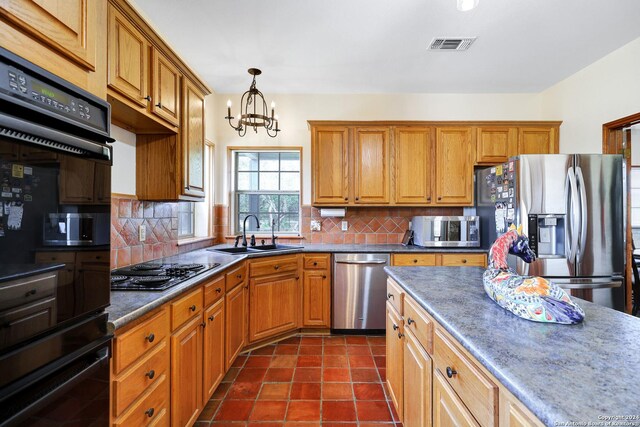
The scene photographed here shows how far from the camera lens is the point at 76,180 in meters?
0.87

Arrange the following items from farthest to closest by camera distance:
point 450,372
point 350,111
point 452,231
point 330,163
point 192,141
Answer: point 350,111
point 330,163
point 452,231
point 192,141
point 450,372

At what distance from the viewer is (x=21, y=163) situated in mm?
710

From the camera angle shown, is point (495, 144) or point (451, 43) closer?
point (451, 43)

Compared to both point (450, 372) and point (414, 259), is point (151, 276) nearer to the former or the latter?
point (450, 372)

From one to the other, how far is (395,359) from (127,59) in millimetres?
2285

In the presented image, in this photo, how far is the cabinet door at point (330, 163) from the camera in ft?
11.5

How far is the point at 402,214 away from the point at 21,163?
360cm

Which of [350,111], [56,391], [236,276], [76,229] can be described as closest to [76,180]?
[76,229]

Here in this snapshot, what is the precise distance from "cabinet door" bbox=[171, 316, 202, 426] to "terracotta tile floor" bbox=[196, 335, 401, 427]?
29 cm

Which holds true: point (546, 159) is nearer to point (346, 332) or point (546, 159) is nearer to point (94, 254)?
point (346, 332)

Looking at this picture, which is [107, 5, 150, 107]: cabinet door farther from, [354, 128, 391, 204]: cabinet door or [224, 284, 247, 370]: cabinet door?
[354, 128, 391, 204]: cabinet door

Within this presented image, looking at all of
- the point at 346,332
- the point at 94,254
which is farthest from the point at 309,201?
the point at 94,254

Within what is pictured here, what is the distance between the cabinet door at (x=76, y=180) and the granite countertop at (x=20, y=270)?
0.18 metres

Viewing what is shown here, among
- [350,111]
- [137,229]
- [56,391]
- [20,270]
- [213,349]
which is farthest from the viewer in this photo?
[350,111]
